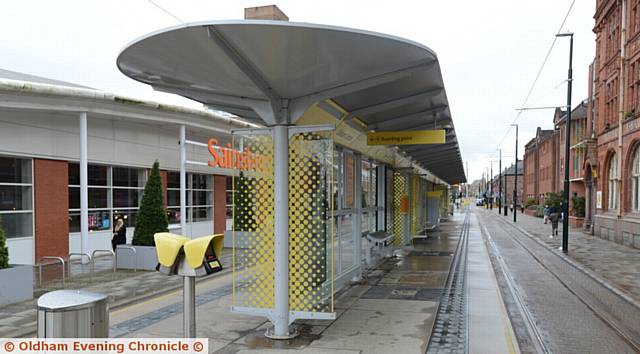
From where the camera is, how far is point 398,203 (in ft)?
51.1

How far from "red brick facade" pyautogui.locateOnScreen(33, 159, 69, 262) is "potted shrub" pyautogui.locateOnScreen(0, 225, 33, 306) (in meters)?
5.56

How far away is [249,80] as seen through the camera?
569 cm

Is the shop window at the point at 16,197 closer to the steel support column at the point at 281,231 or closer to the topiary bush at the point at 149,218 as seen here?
the topiary bush at the point at 149,218

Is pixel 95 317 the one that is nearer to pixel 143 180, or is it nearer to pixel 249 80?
pixel 249 80

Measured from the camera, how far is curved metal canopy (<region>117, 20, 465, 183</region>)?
4832mm

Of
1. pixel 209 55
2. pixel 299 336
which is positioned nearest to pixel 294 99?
pixel 209 55

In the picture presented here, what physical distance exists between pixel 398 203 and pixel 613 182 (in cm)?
1500

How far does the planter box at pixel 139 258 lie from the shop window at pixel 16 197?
3268 millimetres

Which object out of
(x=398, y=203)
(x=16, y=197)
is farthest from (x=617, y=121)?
(x=16, y=197)

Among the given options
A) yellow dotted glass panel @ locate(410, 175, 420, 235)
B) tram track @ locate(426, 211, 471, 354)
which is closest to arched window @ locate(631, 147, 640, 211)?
yellow dotted glass panel @ locate(410, 175, 420, 235)

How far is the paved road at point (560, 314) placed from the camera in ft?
21.2

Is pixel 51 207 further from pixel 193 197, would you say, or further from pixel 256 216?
pixel 256 216

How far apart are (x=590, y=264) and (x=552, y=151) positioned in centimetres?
4488

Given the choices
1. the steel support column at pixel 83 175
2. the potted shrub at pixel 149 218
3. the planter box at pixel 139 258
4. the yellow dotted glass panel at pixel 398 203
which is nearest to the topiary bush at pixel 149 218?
the potted shrub at pixel 149 218
